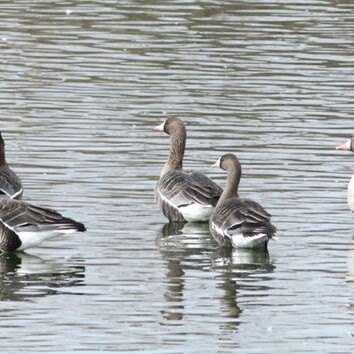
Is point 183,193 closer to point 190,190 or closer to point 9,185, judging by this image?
point 190,190

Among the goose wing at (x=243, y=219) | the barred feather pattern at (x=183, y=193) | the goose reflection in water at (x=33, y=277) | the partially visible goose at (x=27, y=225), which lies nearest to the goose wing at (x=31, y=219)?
the partially visible goose at (x=27, y=225)

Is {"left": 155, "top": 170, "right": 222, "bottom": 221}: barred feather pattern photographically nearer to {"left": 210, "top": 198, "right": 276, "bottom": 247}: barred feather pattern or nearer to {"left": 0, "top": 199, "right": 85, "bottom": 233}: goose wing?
{"left": 210, "top": 198, "right": 276, "bottom": 247}: barred feather pattern

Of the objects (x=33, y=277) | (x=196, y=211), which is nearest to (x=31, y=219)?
(x=33, y=277)

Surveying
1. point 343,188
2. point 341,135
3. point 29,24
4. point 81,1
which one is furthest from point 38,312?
point 81,1

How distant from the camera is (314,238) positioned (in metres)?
16.5

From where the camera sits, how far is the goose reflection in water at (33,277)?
14.3 metres

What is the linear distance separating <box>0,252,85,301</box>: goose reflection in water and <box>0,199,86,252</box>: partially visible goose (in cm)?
17

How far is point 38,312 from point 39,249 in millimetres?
2842

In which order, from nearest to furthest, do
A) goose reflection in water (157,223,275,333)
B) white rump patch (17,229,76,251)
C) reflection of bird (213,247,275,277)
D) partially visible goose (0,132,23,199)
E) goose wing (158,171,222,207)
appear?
goose reflection in water (157,223,275,333) < reflection of bird (213,247,275,277) < white rump patch (17,229,76,251) < partially visible goose (0,132,23,199) < goose wing (158,171,222,207)

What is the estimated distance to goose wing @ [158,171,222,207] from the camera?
17375 mm

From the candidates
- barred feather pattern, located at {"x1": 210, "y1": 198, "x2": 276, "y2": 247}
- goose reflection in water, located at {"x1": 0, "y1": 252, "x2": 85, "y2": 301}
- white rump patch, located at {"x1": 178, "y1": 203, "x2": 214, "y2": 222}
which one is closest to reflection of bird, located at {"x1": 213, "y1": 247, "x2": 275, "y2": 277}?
barred feather pattern, located at {"x1": 210, "y1": 198, "x2": 276, "y2": 247}

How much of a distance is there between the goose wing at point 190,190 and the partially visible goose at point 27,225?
204cm

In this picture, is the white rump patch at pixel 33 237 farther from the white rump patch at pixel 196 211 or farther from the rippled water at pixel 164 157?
the white rump patch at pixel 196 211

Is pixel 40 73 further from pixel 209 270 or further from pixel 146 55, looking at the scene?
pixel 209 270
